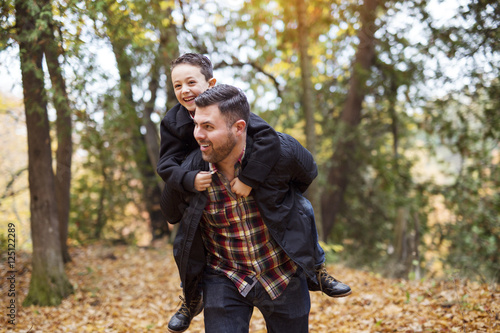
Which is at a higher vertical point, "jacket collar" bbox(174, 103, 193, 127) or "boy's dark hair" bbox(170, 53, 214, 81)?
"boy's dark hair" bbox(170, 53, 214, 81)

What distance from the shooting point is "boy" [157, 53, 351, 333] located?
242cm

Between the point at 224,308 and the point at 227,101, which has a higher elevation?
the point at 227,101

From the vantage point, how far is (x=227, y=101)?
7.88 feet

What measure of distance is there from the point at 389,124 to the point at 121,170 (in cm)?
726

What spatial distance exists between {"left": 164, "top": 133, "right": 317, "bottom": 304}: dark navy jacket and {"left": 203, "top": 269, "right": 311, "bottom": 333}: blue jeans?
17cm

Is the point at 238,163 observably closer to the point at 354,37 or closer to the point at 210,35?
the point at 210,35

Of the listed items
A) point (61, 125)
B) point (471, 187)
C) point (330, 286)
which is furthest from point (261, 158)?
point (471, 187)

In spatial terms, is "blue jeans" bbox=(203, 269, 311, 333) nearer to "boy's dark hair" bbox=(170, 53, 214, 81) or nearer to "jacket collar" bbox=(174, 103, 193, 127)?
"jacket collar" bbox=(174, 103, 193, 127)

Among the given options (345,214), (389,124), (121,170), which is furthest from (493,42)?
(121,170)

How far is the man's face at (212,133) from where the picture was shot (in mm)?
2363

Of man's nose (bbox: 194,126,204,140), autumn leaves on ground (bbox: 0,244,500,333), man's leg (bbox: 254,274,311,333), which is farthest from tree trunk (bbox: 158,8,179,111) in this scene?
man's leg (bbox: 254,274,311,333)

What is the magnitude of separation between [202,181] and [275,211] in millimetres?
492

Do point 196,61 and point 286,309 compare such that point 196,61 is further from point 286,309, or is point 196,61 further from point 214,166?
point 286,309

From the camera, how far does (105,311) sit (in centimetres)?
601
